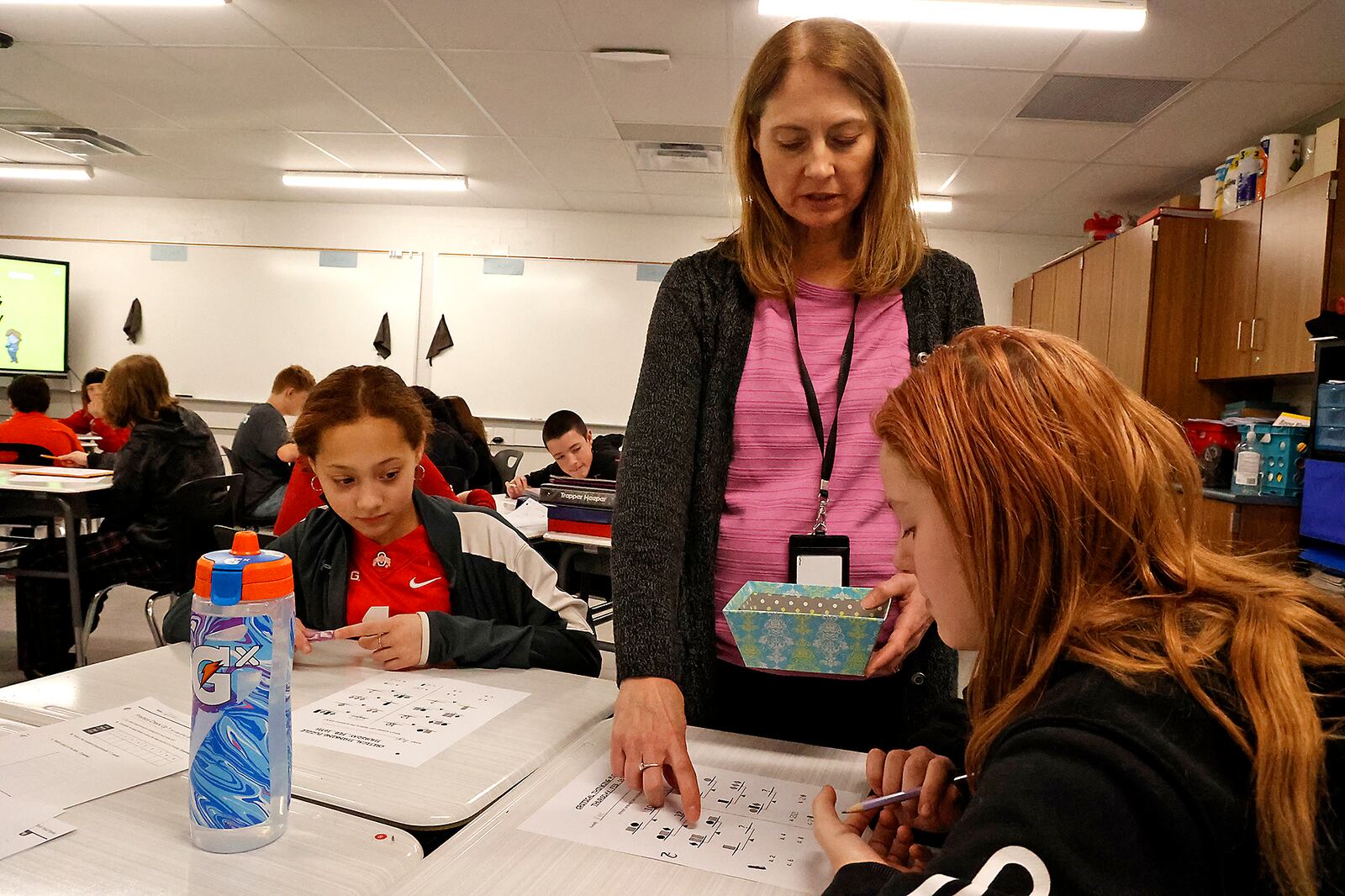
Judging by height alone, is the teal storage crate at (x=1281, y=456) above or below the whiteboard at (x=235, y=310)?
below

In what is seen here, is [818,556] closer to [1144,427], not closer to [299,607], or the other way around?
[1144,427]

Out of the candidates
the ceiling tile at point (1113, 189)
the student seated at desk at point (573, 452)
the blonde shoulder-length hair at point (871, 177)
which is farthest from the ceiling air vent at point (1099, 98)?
the blonde shoulder-length hair at point (871, 177)

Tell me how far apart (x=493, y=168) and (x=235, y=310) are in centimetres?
287

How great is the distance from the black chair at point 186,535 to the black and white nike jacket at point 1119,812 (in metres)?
3.11

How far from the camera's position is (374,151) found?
5.69 meters

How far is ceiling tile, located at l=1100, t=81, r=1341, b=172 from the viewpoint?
393 cm

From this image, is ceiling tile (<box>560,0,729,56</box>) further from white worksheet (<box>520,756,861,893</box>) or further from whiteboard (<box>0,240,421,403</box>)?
whiteboard (<box>0,240,421,403</box>)

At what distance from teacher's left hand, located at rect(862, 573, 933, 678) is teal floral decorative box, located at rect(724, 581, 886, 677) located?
0.02 m

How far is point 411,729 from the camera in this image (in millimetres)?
1016

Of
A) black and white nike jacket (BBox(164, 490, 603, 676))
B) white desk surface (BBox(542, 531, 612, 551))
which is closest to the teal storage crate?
white desk surface (BBox(542, 531, 612, 551))

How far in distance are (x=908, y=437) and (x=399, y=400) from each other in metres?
1.18

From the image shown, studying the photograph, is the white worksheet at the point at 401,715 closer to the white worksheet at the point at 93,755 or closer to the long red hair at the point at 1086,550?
the white worksheet at the point at 93,755

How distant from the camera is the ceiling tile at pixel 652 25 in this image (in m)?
3.48

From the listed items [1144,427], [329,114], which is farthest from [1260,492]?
[329,114]
